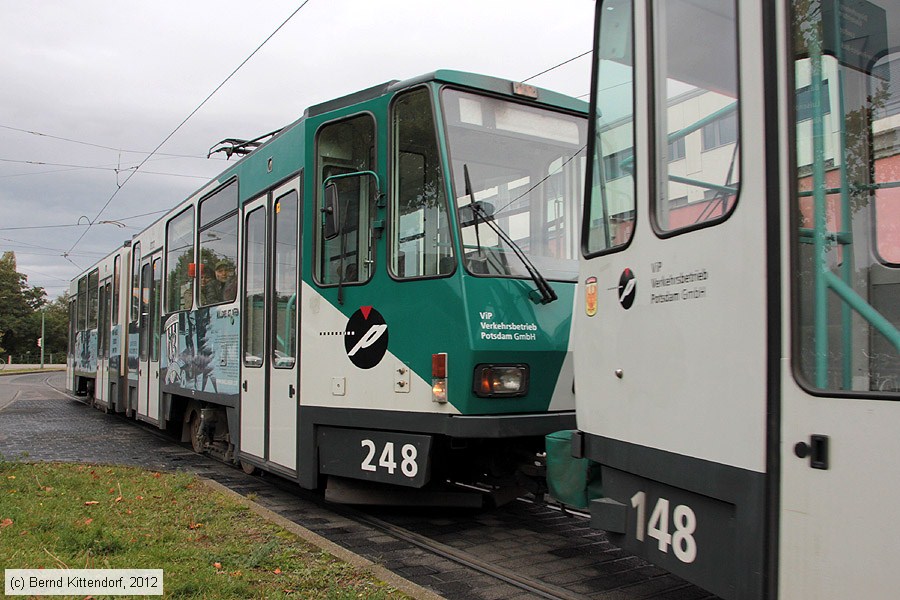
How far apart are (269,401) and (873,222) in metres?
5.17

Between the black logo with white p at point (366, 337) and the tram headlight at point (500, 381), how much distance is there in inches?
32.9

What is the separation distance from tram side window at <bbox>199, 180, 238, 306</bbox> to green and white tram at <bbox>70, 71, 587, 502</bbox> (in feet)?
3.48

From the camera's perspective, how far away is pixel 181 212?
33.4 feet

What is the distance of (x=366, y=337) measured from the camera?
18.6ft

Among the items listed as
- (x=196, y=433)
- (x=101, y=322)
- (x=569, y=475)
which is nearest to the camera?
(x=569, y=475)

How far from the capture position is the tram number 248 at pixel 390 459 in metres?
5.27

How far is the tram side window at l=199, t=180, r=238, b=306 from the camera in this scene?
800 centimetres

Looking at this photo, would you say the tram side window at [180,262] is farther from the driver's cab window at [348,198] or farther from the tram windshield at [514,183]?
the tram windshield at [514,183]

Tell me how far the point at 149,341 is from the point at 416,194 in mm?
7427

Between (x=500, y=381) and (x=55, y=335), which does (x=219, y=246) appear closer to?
(x=500, y=381)

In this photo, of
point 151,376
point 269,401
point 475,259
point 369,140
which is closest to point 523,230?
point 475,259

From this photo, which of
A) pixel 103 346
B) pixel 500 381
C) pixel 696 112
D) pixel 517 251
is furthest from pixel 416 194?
pixel 103 346

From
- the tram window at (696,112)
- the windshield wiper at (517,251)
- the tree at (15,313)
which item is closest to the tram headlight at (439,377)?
the windshield wiper at (517,251)

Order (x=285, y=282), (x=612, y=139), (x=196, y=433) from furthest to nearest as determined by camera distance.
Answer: (x=196, y=433)
(x=285, y=282)
(x=612, y=139)
